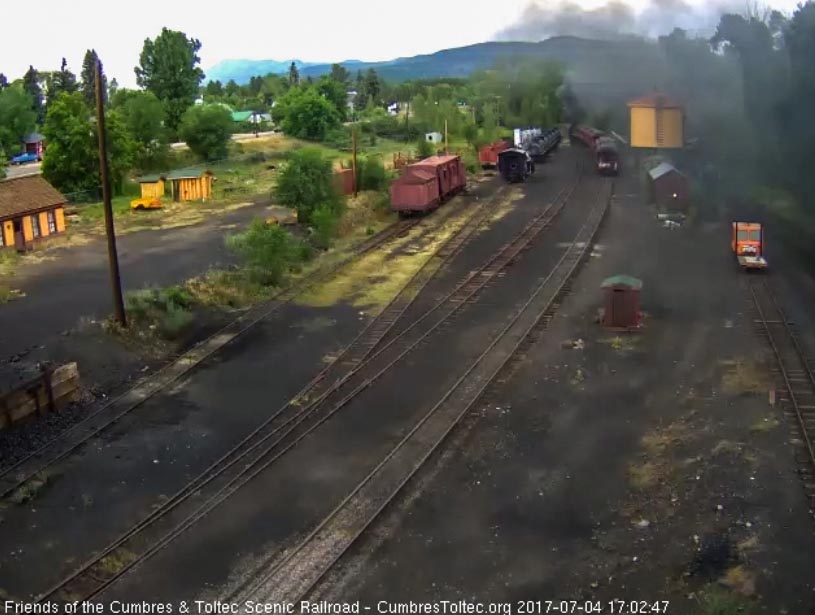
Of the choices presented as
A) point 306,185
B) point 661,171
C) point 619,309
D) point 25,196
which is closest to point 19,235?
point 25,196

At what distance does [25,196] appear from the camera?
35938mm

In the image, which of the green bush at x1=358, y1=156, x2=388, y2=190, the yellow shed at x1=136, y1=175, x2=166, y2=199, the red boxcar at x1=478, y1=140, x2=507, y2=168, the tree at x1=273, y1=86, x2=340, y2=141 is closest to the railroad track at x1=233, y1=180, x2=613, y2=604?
the green bush at x1=358, y1=156, x2=388, y2=190

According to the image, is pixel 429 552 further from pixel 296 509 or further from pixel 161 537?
pixel 161 537

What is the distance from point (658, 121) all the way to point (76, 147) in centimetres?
3466

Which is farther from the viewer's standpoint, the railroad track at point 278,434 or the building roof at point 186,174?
the building roof at point 186,174

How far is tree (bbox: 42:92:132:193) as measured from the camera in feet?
149

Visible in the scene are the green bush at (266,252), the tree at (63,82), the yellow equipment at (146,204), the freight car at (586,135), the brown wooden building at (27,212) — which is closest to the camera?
the green bush at (266,252)

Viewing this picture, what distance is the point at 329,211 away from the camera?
3412cm

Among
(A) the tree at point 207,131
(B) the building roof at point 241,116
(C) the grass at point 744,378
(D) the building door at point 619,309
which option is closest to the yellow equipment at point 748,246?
(D) the building door at point 619,309

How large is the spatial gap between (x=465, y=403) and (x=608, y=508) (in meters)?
4.97

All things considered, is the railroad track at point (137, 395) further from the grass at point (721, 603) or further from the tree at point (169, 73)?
the tree at point (169, 73)

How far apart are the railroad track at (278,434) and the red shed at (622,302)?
4460mm

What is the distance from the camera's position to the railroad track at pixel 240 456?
11.6 metres

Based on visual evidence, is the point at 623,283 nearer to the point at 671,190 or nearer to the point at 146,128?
the point at 671,190
